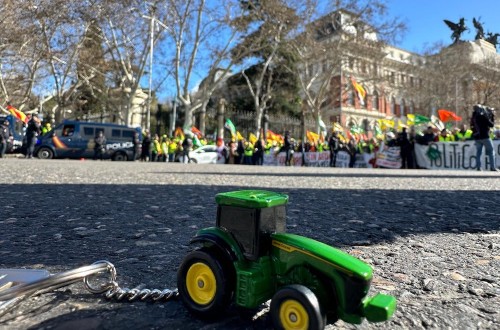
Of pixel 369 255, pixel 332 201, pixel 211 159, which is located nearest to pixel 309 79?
pixel 211 159

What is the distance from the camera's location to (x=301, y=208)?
372 centimetres

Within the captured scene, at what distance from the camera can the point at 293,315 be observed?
1109 mm

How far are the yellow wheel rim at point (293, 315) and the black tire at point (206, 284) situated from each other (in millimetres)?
211

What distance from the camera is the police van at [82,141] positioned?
1972 cm

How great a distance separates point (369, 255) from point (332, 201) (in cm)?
211

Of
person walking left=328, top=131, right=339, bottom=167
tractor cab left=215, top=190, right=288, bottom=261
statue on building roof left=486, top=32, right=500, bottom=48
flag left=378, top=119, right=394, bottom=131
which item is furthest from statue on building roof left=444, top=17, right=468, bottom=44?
tractor cab left=215, top=190, right=288, bottom=261

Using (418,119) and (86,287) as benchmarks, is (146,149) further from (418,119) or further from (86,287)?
(86,287)

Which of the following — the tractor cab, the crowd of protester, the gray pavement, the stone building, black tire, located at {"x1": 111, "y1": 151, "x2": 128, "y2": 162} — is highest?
the stone building

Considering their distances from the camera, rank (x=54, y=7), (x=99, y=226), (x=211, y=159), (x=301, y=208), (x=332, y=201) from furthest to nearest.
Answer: (x=211, y=159), (x=54, y=7), (x=332, y=201), (x=301, y=208), (x=99, y=226)

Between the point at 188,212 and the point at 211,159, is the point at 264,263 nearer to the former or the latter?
the point at 188,212

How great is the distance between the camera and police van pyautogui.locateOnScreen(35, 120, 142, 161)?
1972 cm

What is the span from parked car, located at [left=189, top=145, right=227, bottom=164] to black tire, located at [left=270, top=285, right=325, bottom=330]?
68.6 feet

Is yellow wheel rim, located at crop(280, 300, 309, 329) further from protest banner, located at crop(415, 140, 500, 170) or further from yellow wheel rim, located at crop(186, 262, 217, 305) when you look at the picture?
protest banner, located at crop(415, 140, 500, 170)

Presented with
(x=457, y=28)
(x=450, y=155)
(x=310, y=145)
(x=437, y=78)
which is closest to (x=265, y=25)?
(x=310, y=145)
